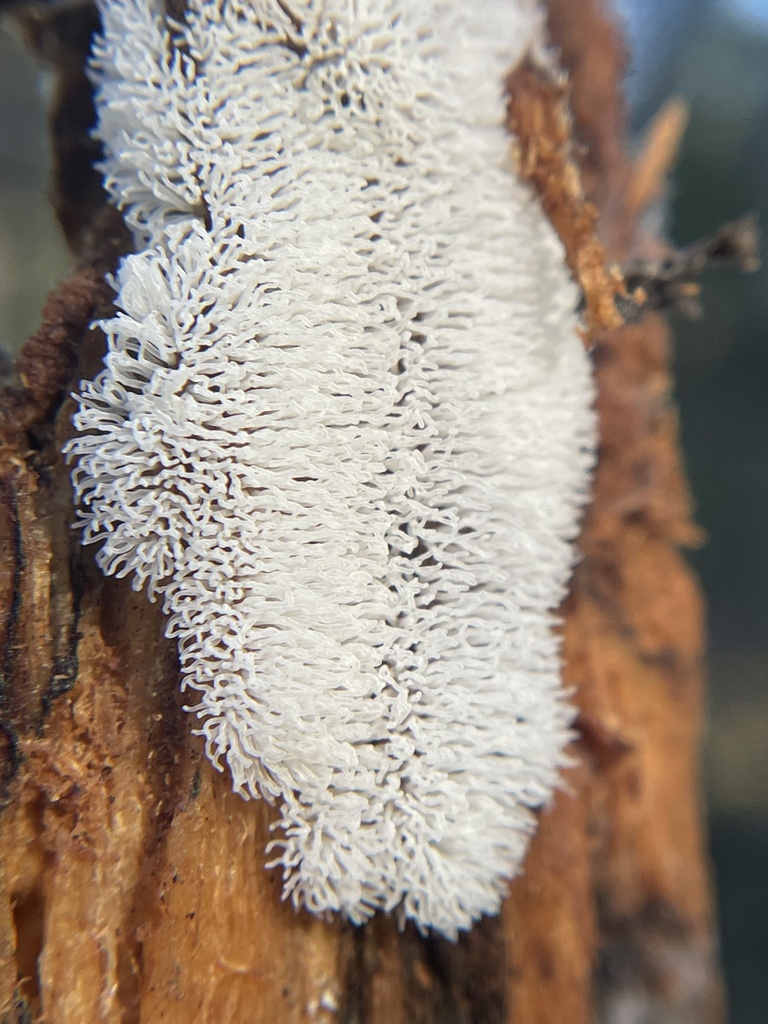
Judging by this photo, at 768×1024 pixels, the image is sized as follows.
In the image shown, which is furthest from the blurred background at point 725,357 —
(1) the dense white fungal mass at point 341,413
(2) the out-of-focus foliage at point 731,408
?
(1) the dense white fungal mass at point 341,413

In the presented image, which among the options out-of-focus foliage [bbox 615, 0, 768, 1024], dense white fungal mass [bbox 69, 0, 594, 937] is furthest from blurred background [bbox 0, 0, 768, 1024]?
dense white fungal mass [bbox 69, 0, 594, 937]

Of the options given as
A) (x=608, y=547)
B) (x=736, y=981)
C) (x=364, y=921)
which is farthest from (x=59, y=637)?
(x=736, y=981)

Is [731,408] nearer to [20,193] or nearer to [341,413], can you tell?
[341,413]

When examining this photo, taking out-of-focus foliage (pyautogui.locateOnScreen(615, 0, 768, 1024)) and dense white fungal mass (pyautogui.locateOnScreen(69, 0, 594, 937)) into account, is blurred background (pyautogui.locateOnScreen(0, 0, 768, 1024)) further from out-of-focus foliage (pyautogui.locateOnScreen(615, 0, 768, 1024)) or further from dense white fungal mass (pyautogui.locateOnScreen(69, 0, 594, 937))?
dense white fungal mass (pyautogui.locateOnScreen(69, 0, 594, 937))

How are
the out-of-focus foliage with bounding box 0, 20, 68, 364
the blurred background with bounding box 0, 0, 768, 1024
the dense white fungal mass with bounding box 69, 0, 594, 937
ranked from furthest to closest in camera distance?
the blurred background with bounding box 0, 0, 768, 1024, the out-of-focus foliage with bounding box 0, 20, 68, 364, the dense white fungal mass with bounding box 69, 0, 594, 937

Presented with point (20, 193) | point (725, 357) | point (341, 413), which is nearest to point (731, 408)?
point (725, 357)
